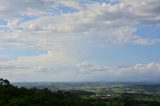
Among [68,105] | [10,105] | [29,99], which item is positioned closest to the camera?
[10,105]

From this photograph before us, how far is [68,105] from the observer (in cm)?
6681

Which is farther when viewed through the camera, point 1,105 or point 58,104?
point 58,104

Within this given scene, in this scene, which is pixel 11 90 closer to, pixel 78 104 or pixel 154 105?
pixel 78 104

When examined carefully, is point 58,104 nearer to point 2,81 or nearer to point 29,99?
point 29,99

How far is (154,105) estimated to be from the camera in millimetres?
123000

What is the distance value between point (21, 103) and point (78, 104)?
1582cm

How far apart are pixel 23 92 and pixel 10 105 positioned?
21.4 meters

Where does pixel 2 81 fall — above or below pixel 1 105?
above

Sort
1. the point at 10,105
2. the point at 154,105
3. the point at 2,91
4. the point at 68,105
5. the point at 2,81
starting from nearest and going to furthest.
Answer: the point at 10,105 → the point at 68,105 → the point at 2,91 → the point at 2,81 → the point at 154,105

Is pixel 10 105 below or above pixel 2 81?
below

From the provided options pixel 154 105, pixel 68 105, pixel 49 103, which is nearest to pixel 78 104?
pixel 68 105

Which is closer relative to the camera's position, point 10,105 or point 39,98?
point 10,105

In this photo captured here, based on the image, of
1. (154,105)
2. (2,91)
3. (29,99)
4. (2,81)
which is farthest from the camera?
(154,105)

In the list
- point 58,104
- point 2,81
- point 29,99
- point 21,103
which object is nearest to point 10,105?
point 21,103
